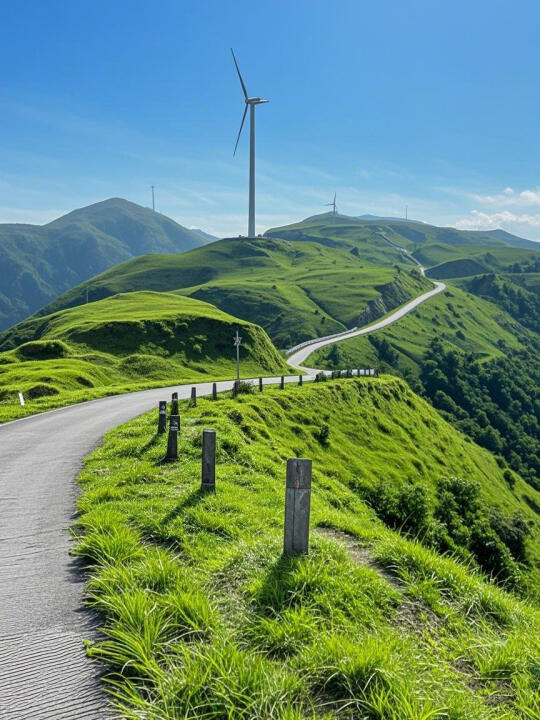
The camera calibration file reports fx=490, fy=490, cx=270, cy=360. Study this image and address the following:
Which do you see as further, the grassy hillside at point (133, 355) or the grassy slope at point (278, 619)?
the grassy hillside at point (133, 355)

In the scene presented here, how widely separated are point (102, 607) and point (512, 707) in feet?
15.3

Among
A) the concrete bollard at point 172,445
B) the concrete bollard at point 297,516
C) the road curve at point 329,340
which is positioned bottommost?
the road curve at point 329,340

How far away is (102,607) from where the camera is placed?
19.9ft

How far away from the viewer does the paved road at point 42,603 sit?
4.57 metres

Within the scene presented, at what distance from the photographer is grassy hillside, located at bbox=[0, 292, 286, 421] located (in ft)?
148

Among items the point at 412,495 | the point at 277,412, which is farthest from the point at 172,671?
the point at 277,412

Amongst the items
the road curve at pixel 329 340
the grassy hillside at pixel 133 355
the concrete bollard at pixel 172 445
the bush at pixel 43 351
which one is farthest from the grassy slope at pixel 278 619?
the road curve at pixel 329 340

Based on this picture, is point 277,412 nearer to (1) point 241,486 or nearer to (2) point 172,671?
(1) point 241,486

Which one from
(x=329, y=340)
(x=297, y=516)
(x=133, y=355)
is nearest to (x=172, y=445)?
(x=297, y=516)

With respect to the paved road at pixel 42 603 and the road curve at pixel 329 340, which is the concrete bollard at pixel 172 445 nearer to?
the paved road at pixel 42 603

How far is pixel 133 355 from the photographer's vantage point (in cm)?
6906

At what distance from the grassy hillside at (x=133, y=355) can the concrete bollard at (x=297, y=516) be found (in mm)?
30414

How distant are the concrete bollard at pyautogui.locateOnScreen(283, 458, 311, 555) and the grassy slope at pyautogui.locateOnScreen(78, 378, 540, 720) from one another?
25 centimetres

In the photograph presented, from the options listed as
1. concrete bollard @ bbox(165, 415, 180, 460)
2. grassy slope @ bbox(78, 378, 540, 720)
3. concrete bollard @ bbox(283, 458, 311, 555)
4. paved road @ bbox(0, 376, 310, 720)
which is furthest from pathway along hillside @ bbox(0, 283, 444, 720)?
concrete bollard @ bbox(283, 458, 311, 555)
